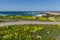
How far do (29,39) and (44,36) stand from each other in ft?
5.05

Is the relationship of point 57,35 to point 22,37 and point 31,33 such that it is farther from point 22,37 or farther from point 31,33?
point 22,37

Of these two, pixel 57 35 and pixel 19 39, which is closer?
pixel 19 39

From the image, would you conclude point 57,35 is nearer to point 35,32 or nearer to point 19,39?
point 35,32

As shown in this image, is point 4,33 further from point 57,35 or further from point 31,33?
point 57,35

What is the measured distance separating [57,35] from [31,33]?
1.87 m

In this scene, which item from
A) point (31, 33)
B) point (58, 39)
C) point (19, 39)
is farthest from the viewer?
point (31, 33)

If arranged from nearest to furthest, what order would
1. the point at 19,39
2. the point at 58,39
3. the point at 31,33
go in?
the point at 19,39, the point at 58,39, the point at 31,33

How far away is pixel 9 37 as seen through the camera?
12.9m

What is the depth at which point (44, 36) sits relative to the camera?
45.5 feet

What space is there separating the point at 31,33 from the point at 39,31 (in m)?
0.90

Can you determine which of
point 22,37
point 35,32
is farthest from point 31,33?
point 22,37

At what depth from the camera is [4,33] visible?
14.0m

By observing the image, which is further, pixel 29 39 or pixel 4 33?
pixel 4 33

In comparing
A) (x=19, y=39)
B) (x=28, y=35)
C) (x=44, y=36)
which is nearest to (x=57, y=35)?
(x=44, y=36)
